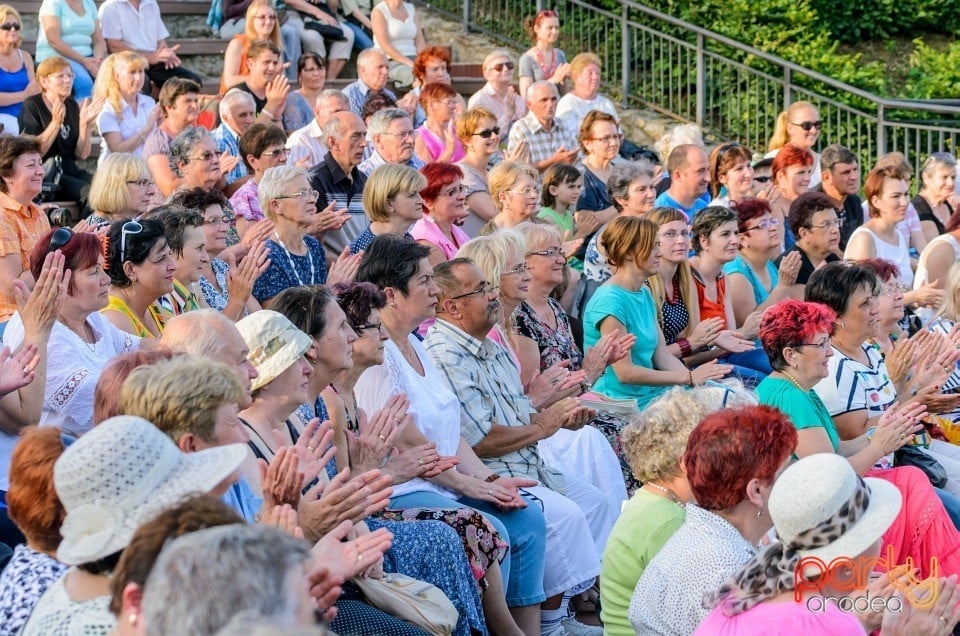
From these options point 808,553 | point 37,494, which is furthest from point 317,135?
point 808,553

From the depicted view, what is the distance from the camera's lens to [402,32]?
12.9 metres

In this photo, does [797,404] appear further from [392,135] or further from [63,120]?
[63,120]

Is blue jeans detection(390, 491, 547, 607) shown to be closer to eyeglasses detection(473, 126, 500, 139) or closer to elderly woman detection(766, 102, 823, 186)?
eyeglasses detection(473, 126, 500, 139)

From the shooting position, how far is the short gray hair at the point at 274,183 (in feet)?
23.3

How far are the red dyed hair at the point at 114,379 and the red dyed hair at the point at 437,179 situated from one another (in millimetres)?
3923

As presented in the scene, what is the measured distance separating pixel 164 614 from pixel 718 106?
12059mm

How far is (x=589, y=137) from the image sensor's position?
33.0ft

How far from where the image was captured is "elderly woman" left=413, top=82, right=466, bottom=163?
10.0 m

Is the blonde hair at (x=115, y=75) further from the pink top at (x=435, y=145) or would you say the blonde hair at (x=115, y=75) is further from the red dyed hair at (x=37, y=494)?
the red dyed hair at (x=37, y=494)

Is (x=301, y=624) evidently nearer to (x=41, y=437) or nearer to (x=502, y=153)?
(x=41, y=437)

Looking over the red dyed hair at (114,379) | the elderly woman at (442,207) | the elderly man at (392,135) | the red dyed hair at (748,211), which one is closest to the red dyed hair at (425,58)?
the elderly man at (392,135)

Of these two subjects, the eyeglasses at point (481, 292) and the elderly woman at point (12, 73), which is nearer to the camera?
the eyeglasses at point (481, 292)

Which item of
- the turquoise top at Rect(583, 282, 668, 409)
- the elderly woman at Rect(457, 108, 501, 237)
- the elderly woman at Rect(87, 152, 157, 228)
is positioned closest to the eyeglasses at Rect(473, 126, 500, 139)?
the elderly woman at Rect(457, 108, 501, 237)

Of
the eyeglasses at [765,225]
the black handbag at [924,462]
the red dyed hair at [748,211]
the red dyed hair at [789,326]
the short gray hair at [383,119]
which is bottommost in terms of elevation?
the black handbag at [924,462]
